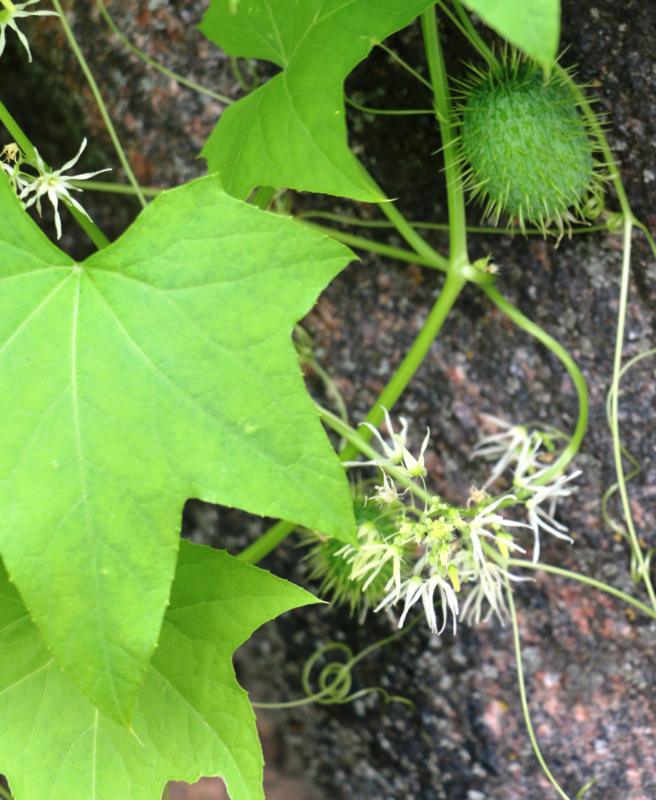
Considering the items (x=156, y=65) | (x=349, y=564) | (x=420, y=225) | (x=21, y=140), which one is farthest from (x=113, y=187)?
(x=349, y=564)

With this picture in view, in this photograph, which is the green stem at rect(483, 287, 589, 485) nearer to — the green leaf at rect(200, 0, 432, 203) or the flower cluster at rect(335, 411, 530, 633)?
the flower cluster at rect(335, 411, 530, 633)

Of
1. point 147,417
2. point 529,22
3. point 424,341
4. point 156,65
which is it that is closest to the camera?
point 529,22

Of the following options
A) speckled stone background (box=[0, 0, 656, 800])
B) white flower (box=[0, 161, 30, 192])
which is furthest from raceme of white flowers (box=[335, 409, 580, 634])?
white flower (box=[0, 161, 30, 192])

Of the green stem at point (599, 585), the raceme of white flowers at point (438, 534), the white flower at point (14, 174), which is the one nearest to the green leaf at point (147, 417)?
the white flower at point (14, 174)

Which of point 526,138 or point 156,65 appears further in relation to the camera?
point 156,65

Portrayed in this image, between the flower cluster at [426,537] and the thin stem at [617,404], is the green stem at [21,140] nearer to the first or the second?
the flower cluster at [426,537]

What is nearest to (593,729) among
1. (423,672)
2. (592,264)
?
(423,672)

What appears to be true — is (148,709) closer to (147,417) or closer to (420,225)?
(147,417)

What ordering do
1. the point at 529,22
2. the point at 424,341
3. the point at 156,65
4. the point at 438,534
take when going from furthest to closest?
the point at 156,65
the point at 424,341
the point at 438,534
the point at 529,22
